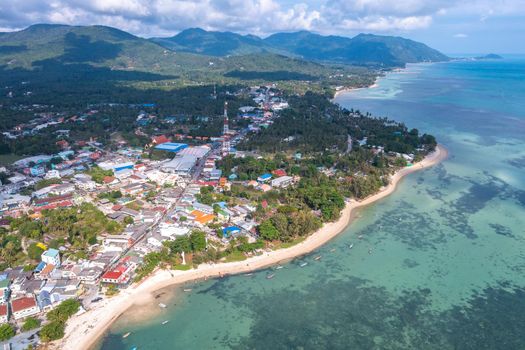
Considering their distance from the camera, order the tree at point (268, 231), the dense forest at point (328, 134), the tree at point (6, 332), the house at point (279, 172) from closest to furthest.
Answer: the tree at point (6, 332), the tree at point (268, 231), the house at point (279, 172), the dense forest at point (328, 134)

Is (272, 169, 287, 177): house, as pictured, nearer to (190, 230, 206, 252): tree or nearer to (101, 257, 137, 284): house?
(190, 230, 206, 252): tree

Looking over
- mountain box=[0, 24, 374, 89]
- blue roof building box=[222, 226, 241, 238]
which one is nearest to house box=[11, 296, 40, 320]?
blue roof building box=[222, 226, 241, 238]

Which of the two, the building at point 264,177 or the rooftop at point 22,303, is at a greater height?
the building at point 264,177

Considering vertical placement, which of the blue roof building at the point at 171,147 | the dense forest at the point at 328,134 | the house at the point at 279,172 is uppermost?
the dense forest at the point at 328,134

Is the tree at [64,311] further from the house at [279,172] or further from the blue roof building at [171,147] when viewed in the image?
the blue roof building at [171,147]

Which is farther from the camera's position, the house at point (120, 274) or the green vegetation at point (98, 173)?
the green vegetation at point (98, 173)

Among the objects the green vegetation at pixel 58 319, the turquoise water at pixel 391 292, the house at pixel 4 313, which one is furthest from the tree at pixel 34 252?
the turquoise water at pixel 391 292

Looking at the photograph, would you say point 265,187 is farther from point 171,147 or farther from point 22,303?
point 22,303
